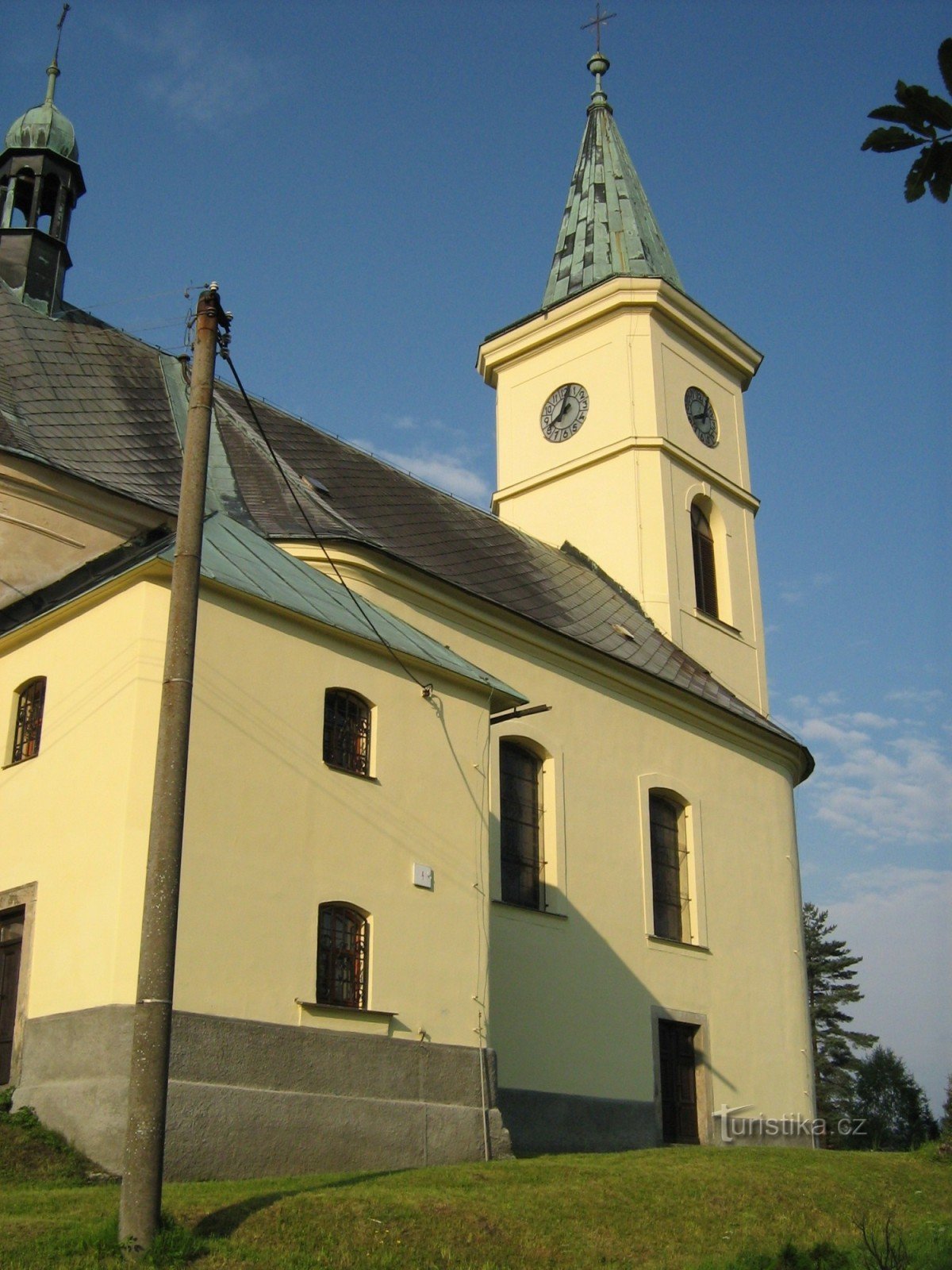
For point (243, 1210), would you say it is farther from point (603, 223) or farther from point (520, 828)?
point (603, 223)

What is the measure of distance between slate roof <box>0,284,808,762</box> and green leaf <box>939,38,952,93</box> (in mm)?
13694

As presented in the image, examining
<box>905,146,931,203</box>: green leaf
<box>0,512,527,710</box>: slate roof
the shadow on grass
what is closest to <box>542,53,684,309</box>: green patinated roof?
<box>0,512,527,710</box>: slate roof

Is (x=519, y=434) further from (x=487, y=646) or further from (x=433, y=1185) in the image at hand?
(x=433, y=1185)

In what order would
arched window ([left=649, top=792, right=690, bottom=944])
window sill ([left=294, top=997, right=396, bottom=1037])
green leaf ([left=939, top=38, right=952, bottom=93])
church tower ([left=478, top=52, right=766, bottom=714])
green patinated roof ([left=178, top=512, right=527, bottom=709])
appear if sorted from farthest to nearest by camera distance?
church tower ([left=478, top=52, right=766, bottom=714]), arched window ([left=649, top=792, right=690, bottom=944]), green patinated roof ([left=178, top=512, right=527, bottom=709]), window sill ([left=294, top=997, right=396, bottom=1037]), green leaf ([left=939, top=38, right=952, bottom=93])

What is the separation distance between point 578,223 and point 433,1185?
981 inches

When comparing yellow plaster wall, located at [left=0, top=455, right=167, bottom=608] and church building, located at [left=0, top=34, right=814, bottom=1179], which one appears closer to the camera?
church building, located at [left=0, top=34, right=814, bottom=1179]

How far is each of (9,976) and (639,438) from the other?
17326 mm

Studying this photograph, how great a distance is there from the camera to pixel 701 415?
28688 mm

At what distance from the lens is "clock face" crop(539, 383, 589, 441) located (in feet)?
92.2

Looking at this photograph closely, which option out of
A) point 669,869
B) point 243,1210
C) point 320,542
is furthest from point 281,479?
point 243,1210

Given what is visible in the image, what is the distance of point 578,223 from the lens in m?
31.5

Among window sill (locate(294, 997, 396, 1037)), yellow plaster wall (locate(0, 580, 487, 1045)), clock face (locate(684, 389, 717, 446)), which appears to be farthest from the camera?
clock face (locate(684, 389, 717, 446))

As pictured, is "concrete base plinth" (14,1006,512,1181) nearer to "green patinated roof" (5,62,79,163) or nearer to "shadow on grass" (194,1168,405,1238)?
"shadow on grass" (194,1168,405,1238)

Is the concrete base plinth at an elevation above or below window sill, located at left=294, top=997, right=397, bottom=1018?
below
